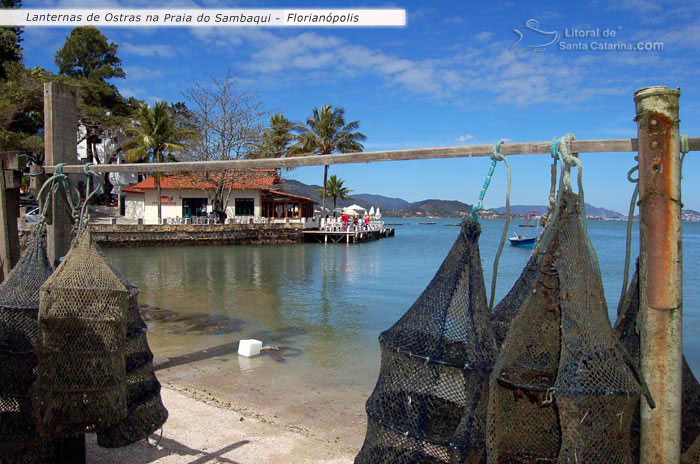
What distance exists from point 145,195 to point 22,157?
134 feet

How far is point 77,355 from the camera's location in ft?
10.0

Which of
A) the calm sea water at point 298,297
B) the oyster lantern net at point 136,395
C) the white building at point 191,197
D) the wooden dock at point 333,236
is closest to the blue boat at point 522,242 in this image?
the calm sea water at point 298,297

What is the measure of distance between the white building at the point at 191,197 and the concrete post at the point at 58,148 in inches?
1404

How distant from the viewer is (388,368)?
2500mm

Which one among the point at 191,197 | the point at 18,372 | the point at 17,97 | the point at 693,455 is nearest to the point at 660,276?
the point at 693,455

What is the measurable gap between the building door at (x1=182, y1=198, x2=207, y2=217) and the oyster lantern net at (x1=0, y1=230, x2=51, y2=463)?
4184 centimetres

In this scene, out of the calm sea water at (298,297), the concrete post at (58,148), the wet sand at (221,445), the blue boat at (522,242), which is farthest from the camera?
the blue boat at (522,242)

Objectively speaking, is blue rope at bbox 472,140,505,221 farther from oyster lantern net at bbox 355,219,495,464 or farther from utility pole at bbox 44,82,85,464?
utility pole at bbox 44,82,85,464

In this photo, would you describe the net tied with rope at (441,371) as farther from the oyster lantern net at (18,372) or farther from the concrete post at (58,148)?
the concrete post at (58,148)

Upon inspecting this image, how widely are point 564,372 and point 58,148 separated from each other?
4629 millimetres

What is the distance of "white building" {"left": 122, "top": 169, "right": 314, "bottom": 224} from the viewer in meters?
41.8

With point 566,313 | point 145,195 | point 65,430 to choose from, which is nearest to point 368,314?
point 65,430

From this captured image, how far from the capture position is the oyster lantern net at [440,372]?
2195 millimetres

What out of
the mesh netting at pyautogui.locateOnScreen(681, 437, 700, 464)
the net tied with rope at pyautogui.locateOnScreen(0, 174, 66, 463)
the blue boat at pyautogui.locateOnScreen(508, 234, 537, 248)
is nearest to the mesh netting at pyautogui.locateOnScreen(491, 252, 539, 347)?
the mesh netting at pyautogui.locateOnScreen(681, 437, 700, 464)
